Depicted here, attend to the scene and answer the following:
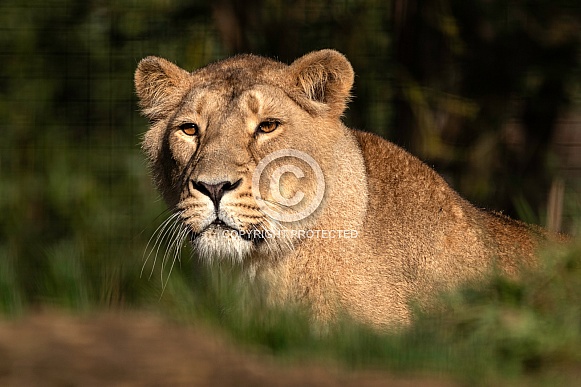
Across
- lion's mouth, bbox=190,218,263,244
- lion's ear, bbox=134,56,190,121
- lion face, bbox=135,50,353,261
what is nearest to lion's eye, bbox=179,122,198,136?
lion face, bbox=135,50,353,261

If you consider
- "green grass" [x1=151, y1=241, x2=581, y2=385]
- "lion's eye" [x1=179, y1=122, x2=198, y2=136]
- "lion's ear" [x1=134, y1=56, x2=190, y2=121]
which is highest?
"lion's ear" [x1=134, y1=56, x2=190, y2=121]

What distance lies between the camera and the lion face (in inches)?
156

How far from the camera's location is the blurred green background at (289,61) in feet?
23.4

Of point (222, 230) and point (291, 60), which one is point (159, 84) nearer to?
point (222, 230)

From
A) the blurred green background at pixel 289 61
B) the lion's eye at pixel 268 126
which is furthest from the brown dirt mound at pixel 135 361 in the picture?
the blurred green background at pixel 289 61

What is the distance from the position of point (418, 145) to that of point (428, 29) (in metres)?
0.81

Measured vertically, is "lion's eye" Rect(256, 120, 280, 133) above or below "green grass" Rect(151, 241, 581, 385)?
above

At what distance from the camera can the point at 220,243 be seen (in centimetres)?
396

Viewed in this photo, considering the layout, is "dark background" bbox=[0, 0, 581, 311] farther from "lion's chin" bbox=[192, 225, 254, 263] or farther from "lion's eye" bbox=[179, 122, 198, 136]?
"lion's chin" bbox=[192, 225, 254, 263]

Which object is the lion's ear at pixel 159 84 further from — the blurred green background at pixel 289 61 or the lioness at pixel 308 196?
the blurred green background at pixel 289 61

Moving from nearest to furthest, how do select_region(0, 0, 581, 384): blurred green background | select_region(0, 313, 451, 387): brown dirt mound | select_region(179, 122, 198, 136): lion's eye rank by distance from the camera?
select_region(0, 313, 451, 387): brown dirt mound, select_region(179, 122, 198, 136): lion's eye, select_region(0, 0, 581, 384): blurred green background

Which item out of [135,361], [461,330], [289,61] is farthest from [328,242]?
[289,61]

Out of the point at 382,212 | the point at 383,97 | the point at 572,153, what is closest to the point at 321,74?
the point at 382,212

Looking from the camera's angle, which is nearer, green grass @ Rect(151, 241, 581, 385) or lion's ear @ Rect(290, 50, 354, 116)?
green grass @ Rect(151, 241, 581, 385)
